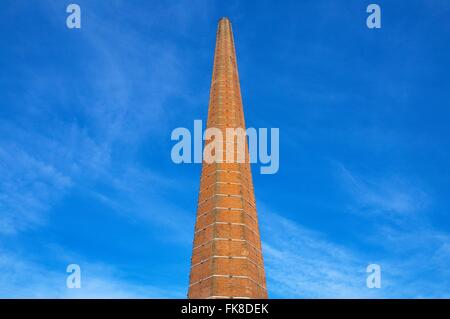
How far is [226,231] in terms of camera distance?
3030cm

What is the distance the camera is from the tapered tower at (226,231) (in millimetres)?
28406

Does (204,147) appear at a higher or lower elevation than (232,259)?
higher

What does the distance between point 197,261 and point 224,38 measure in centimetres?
2223

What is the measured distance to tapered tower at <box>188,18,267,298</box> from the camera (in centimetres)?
2841
